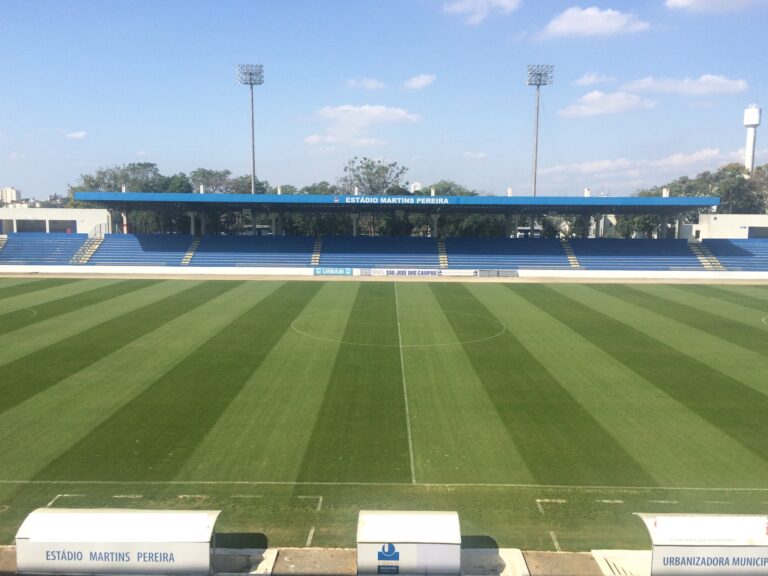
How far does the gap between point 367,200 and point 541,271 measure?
15.1 metres

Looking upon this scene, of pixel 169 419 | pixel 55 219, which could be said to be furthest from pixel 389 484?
pixel 55 219

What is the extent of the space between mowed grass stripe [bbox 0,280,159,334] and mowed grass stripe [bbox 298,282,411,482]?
13558mm

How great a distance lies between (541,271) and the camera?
44875 millimetres

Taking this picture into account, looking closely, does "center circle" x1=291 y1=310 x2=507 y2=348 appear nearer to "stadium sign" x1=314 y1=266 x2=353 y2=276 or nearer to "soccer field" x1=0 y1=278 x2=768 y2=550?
"soccer field" x1=0 y1=278 x2=768 y2=550

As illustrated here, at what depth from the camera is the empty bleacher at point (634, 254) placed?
46.8 m

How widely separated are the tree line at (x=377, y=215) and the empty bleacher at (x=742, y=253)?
1119 centimetres

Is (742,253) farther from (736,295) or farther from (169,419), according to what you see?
(169,419)

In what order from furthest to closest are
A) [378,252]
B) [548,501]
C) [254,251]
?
[378,252], [254,251], [548,501]

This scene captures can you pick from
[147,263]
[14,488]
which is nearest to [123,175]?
[147,263]

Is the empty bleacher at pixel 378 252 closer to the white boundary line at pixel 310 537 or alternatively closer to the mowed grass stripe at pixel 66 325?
the mowed grass stripe at pixel 66 325

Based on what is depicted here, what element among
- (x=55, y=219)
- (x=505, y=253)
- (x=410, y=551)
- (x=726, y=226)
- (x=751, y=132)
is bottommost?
(x=410, y=551)

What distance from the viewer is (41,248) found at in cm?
4869

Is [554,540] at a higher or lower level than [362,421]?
lower

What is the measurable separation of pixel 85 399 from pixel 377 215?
154 feet
